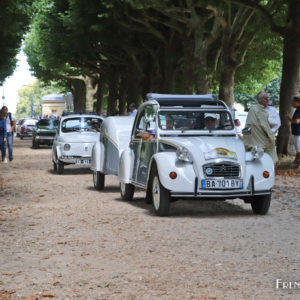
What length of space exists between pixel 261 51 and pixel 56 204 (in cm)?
2496

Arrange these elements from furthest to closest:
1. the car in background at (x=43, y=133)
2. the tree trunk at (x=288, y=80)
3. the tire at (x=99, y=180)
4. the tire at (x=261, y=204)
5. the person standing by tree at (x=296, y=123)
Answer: the car in background at (x=43, y=133) < the tree trunk at (x=288, y=80) < the person standing by tree at (x=296, y=123) < the tire at (x=99, y=180) < the tire at (x=261, y=204)

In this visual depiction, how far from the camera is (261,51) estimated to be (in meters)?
35.5

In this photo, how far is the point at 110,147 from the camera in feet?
47.3

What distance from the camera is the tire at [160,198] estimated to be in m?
10.3

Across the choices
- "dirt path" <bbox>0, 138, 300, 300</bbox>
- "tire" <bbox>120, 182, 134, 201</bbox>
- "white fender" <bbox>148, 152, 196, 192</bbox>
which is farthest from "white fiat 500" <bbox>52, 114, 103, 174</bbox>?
"white fender" <bbox>148, 152, 196, 192</bbox>

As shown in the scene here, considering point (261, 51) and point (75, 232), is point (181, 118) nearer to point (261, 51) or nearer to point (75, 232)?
point (75, 232)

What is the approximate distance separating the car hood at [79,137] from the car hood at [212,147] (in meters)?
8.95

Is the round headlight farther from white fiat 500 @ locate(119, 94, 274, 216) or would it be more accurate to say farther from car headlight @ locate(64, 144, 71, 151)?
car headlight @ locate(64, 144, 71, 151)

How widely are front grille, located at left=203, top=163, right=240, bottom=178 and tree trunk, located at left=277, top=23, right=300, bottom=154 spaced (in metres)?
10.8

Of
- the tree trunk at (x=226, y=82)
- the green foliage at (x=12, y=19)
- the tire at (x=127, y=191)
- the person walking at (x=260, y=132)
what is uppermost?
the green foliage at (x=12, y=19)

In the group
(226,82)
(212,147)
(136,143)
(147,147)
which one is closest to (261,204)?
(212,147)

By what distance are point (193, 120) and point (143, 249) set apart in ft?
14.1

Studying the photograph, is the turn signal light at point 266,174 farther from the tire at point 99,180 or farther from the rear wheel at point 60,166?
the rear wheel at point 60,166

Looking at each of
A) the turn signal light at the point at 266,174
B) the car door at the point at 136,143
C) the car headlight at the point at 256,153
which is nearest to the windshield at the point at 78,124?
the car door at the point at 136,143
